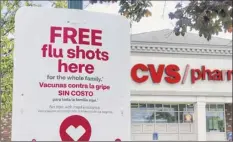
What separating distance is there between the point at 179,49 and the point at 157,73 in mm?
2006

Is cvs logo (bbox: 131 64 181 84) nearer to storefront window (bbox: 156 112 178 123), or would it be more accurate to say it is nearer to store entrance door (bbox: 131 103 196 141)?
store entrance door (bbox: 131 103 196 141)

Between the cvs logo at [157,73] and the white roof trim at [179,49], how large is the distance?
88 cm

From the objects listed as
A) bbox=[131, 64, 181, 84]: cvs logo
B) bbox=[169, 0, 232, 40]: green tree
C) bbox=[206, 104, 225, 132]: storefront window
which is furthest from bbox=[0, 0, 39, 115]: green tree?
bbox=[206, 104, 225, 132]: storefront window

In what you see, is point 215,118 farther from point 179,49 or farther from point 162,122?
point 179,49

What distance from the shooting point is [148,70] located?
1015 inches

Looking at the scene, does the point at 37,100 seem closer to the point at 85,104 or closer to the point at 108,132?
the point at 85,104

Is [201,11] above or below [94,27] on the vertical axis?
above

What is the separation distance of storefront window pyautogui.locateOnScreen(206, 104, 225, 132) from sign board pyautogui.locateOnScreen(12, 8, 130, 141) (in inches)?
982

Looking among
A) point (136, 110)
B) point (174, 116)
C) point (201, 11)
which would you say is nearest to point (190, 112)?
point (174, 116)

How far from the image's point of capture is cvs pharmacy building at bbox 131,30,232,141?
84.3 feet

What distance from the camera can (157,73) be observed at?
84.4 ft

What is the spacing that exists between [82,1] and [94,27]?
0.88 feet

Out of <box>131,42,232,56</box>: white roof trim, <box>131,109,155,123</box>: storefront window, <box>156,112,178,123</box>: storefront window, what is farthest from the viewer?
<box>156,112,178,123</box>: storefront window

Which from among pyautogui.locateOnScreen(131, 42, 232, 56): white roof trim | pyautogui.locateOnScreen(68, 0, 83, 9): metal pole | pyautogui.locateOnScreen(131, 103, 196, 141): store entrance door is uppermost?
pyautogui.locateOnScreen(131, 42, 232, 56): white roof trim
